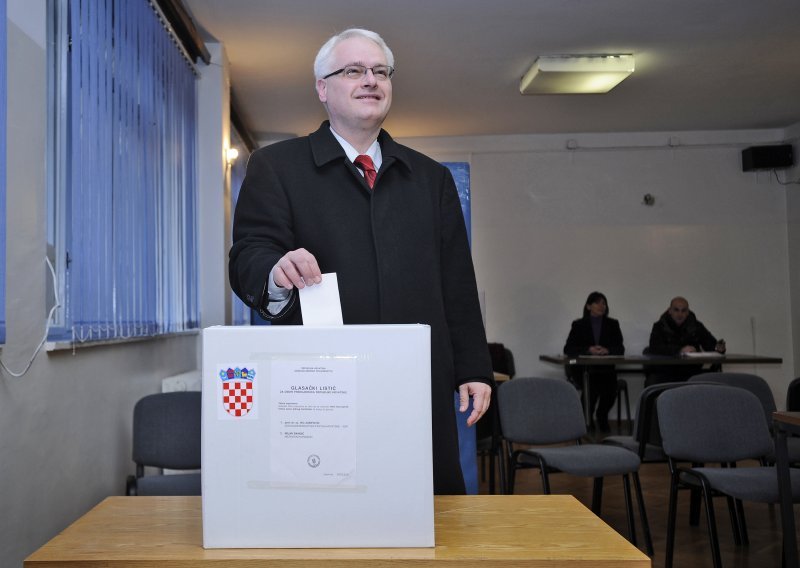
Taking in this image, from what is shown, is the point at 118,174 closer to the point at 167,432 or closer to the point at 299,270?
the point at 167,432

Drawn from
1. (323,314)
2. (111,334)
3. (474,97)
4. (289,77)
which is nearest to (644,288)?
(474,97)

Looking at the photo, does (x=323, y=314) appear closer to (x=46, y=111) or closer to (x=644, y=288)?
(x=46, y=111)

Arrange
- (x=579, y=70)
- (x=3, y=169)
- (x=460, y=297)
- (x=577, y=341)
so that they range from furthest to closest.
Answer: (x=577, y=341), (x=579, y=70), (x=3, y=169), (x=460, y=297)

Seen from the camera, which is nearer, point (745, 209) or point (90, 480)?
point (90, 480)

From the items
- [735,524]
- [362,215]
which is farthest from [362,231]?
[735,524]

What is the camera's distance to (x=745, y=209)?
9.07m

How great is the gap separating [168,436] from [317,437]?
7.32 feet

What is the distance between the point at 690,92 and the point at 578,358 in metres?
2.64

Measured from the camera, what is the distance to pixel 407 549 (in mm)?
1156

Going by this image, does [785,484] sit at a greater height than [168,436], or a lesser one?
lesser

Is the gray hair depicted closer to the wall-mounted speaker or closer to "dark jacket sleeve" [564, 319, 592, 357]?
"dark jacket sleeve" [564, 319, 592, 357]

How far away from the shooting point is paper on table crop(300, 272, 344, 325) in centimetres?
119

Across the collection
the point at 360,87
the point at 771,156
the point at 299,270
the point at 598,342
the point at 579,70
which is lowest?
the point at 598,342

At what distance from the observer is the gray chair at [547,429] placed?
3863mm
